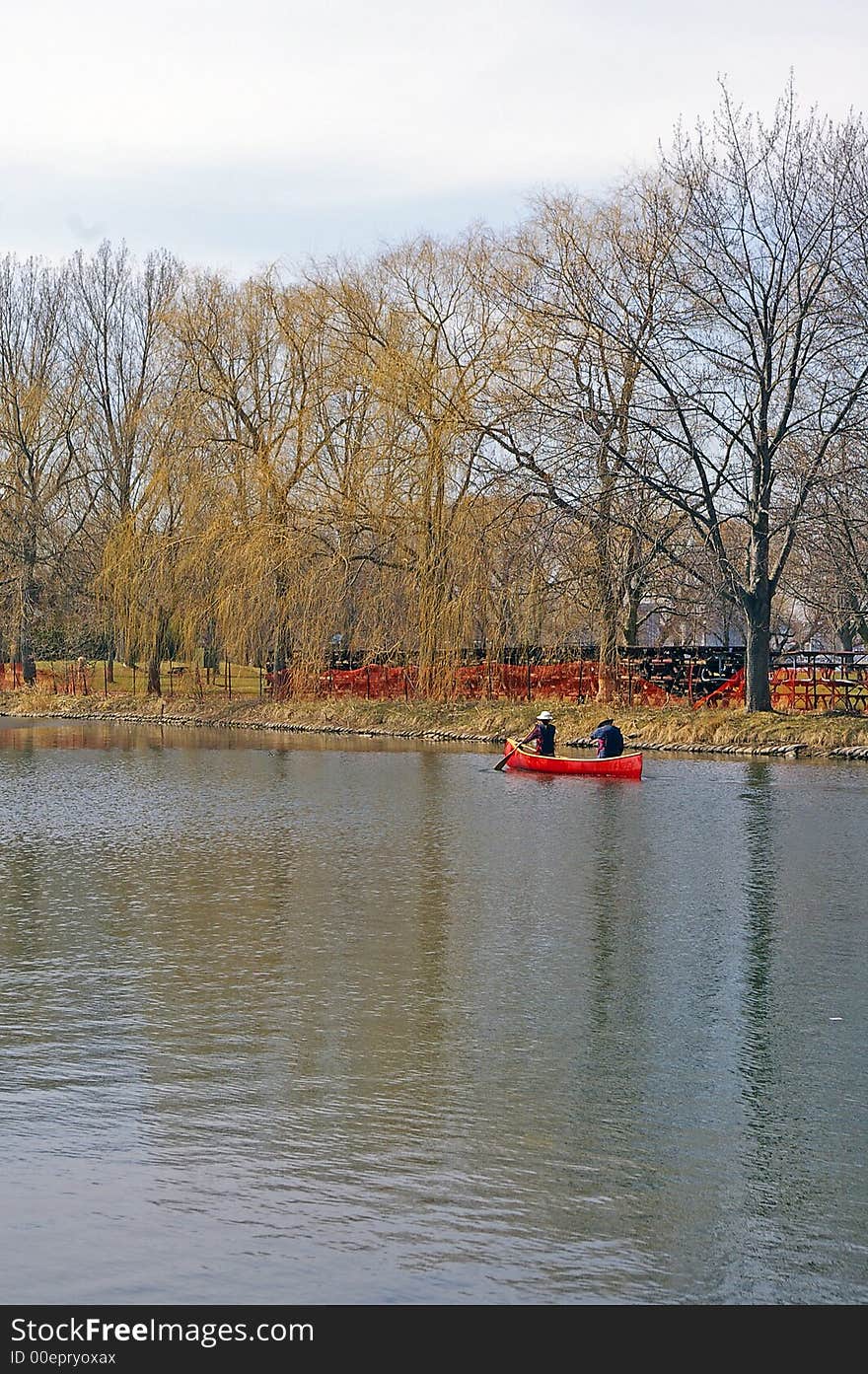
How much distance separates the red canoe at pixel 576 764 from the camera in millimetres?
26578

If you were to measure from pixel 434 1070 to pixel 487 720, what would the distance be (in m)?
29.0

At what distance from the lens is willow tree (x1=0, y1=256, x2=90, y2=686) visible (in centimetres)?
5538

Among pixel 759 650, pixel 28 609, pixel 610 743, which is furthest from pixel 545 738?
pixel 28 609

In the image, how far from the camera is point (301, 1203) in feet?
22.3

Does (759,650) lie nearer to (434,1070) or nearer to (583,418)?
(583,418)

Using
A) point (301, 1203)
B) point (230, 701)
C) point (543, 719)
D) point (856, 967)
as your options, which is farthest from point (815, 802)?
point (230, 701)

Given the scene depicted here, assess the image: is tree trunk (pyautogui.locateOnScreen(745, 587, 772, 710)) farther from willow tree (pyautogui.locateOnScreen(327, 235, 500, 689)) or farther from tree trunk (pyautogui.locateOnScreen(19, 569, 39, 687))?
tree trunk (pyautogui.locateOnScreen(19, 569, 39, 687))

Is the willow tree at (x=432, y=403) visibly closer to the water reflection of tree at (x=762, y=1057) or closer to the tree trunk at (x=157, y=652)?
the tree trunk at (x=157, y=652)

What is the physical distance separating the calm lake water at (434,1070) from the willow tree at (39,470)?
3886 cm

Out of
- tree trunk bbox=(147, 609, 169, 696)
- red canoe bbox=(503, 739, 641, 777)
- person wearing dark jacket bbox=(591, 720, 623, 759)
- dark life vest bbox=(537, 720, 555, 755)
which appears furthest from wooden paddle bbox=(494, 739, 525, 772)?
tree trunk bbox=(147, 609, 169, 696)

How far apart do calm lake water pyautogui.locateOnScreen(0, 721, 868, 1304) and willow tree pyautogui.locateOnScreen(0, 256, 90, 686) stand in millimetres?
38858

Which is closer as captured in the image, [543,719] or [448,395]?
[543,719]
